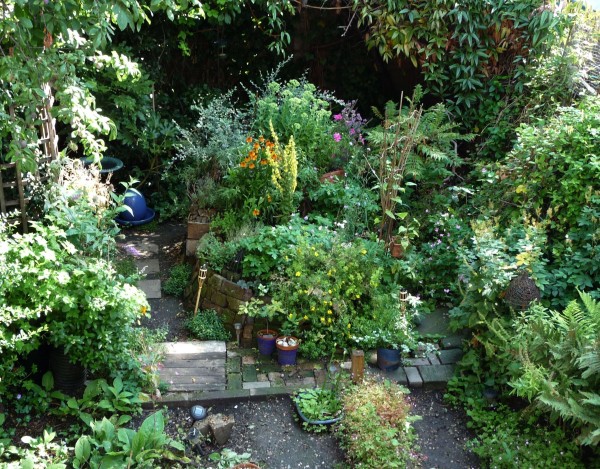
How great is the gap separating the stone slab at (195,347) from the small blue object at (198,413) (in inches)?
27.8

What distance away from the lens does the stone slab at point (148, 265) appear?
6238 mm

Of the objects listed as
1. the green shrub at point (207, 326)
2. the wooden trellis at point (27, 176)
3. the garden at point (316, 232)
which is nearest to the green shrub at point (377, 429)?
the garden at point (316, 232)

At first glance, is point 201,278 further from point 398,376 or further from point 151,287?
point 398,376

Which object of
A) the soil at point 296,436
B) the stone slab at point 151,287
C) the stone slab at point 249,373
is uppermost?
the stone slab at point 151,287

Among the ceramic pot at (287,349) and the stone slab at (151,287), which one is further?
the stone slab at (151,287)

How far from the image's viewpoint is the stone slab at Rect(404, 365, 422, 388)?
4.77m

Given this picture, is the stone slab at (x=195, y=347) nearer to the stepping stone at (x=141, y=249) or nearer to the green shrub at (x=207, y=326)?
the green shrub at (x=207, y=326)

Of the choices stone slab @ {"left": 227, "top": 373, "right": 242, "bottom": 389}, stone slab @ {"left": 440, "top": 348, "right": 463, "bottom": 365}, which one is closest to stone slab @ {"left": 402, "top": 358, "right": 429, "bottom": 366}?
stone slab @ {"left": 440, "top": 348, "right": 463, "bottom": 365}

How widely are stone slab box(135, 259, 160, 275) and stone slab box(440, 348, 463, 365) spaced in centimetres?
287

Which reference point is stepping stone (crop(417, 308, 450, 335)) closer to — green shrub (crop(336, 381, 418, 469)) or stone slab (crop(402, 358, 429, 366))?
stone slab (crop(402, 358, 429, 366))

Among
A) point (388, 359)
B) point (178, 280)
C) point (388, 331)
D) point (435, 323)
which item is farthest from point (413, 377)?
point (178, 280)

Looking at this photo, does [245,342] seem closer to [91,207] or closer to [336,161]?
[91,207]

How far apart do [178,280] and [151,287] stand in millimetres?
272

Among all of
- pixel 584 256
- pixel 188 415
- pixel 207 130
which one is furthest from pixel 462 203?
pixel 188 415
